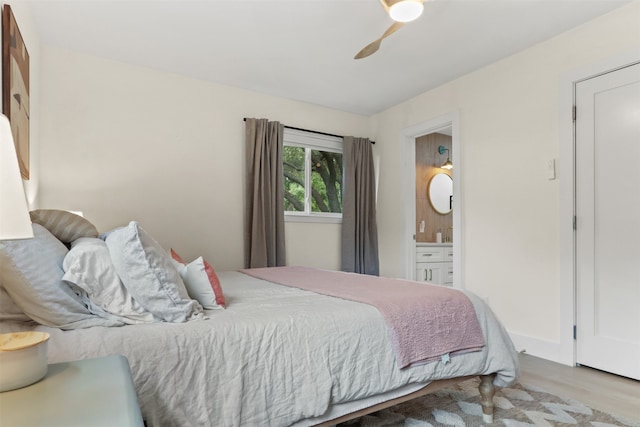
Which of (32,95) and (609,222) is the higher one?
(32,95)

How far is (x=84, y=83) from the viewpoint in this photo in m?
3.17

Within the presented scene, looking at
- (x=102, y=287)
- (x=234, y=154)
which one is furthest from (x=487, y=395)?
(x=234, y=154)

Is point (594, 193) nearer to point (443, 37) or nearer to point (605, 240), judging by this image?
point (605, 240)

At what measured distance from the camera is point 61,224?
1.63 meters

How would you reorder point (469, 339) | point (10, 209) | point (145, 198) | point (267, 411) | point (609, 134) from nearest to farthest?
point (10, 209) < point (267, 411) < point (469, 339) < point (609, 134) < point (145, 198)

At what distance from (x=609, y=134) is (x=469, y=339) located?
Result: 6.28 feet

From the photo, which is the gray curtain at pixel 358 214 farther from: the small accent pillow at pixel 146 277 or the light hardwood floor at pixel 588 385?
the small accent pillow at pixel 146 277

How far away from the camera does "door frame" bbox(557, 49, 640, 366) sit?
275 cm

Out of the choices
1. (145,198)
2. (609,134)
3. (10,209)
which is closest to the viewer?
(10,209)

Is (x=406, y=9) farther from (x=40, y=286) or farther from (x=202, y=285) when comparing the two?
(x=40, y=286)

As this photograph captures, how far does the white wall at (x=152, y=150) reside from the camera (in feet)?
10.1

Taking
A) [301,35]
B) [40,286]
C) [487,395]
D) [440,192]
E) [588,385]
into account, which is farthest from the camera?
[440,192]

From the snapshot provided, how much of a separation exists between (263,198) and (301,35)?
63.3 inches

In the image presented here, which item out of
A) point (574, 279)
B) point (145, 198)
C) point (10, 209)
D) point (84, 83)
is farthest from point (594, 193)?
point (84, 83)
